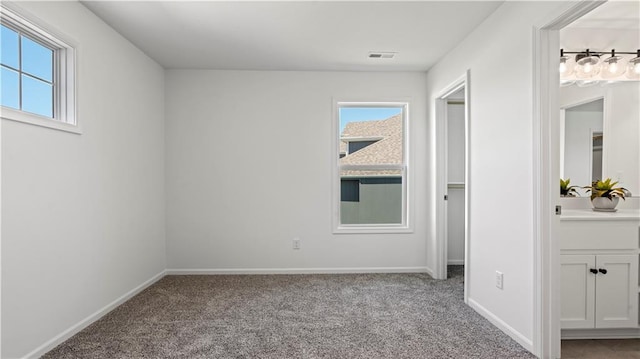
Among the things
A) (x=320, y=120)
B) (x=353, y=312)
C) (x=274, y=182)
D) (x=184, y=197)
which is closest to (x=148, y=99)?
(x=184, y=197)

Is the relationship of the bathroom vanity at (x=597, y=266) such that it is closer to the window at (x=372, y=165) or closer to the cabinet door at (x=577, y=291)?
the cabinet door at (x=577, y=291)

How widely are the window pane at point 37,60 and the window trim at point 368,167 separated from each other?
2771 millimetres

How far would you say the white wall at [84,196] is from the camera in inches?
83.3

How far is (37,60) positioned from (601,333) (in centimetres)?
431

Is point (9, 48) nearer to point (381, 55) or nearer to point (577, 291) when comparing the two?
point (381, 55)

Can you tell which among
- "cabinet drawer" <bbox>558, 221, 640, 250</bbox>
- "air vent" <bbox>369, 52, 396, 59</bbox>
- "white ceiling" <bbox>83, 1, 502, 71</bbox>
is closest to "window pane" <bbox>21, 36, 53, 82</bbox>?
"white ceiling" <bbox>83, 1, 502, 71</bbox>

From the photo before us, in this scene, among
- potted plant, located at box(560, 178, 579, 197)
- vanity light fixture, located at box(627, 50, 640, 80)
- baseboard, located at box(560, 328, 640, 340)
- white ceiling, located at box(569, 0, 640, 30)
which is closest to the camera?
baseboard, located at box(560, 328, 640, 340)

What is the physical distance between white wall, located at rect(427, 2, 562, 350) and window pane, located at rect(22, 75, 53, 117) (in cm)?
325

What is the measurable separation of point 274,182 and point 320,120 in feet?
3.06

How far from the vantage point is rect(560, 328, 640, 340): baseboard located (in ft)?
8.27

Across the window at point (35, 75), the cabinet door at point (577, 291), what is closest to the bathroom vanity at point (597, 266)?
the cabinet door at point (577, 291)

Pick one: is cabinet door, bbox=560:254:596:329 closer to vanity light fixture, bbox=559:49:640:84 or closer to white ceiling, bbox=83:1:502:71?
vanity light fixture, bbox=559:49:640:84

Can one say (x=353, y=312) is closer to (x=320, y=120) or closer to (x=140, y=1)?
(x=320, y=120)

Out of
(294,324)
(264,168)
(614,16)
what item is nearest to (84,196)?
(294,324)
